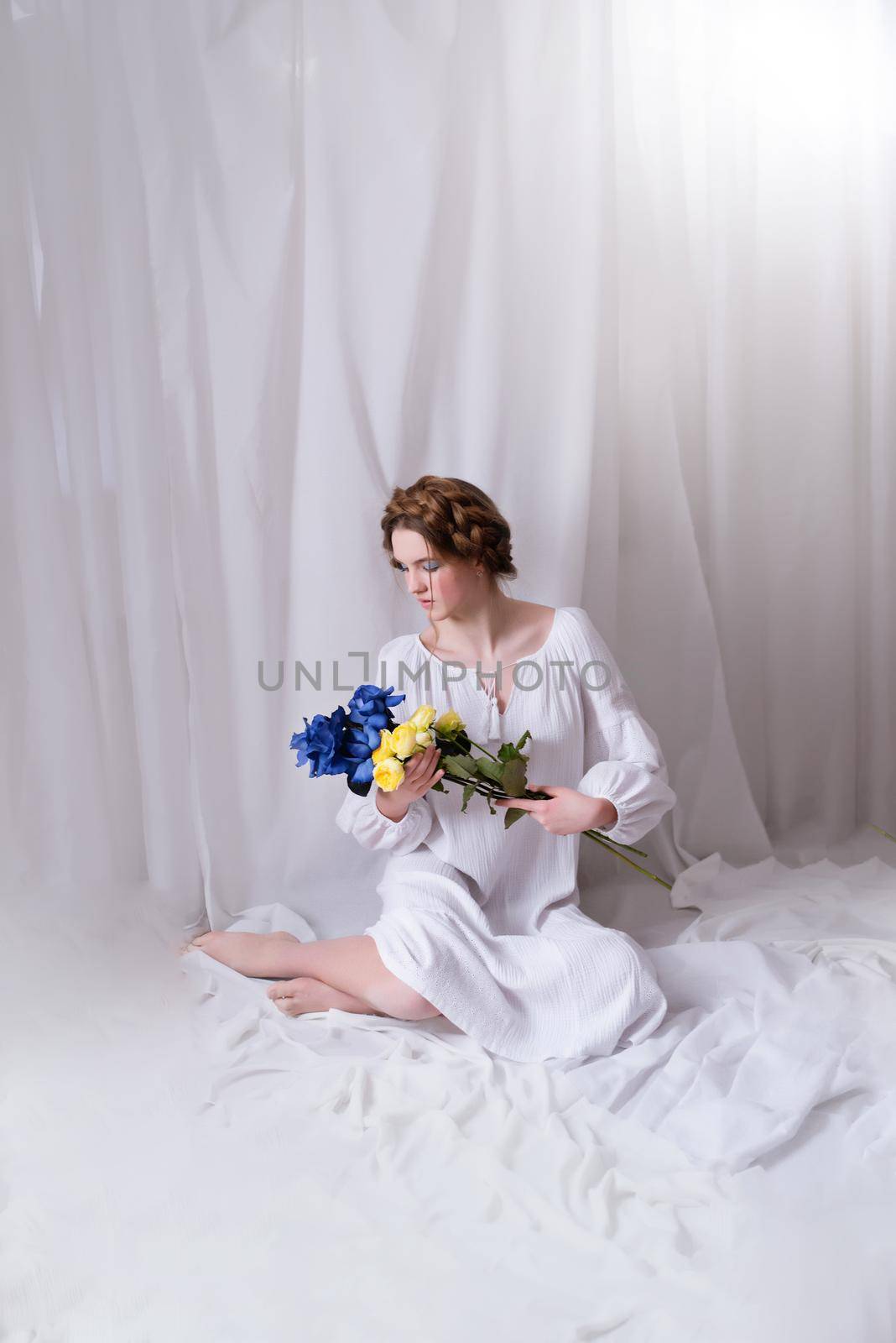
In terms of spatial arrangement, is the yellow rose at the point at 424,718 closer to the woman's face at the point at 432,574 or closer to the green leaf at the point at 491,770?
the green leaf at the point at 491,770

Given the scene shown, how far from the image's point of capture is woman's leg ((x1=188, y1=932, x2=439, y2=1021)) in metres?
1.80

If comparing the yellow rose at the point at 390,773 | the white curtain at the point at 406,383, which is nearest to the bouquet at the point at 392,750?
the yellow rose at the point at 390,773

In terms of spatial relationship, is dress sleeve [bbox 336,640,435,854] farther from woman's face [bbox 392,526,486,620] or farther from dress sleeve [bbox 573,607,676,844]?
dress sleeve [bbox 573,607,676,844]

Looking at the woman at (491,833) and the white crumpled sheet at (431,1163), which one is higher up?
the woman at (491,833)

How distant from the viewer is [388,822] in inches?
76.0

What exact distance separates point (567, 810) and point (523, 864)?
0.22 m

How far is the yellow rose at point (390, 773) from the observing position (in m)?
1.67

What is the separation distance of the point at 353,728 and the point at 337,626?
63cm

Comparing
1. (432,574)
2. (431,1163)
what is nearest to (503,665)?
(432,574)

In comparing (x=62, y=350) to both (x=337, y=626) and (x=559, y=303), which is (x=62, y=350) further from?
(x=559, y=303)

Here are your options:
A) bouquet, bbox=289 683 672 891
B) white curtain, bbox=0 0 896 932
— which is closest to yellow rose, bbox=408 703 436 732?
bouquet, bbox=289 683 672 891

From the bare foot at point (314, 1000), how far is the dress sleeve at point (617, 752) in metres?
0.54

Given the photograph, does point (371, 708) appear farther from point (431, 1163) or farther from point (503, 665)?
point (431, 1163)

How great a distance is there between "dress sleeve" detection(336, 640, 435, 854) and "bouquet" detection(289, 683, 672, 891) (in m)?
0.10
